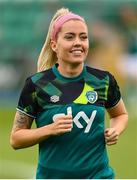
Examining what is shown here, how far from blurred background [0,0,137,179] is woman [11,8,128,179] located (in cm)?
1510

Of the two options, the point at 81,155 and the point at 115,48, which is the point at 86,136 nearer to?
the point at 81,155

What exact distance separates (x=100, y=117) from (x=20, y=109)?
60 centimetres

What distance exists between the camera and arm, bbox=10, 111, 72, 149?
5.72 m

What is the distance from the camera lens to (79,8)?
25281mm

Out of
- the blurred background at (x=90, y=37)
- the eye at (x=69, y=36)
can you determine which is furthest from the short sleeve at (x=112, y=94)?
the blurred background at (x=90, y=37)

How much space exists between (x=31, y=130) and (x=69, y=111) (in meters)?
0.32

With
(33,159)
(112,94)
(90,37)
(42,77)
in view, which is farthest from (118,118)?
(90,37)

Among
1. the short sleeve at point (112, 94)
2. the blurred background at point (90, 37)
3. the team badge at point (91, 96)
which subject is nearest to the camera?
the team badge at point (91, 96)

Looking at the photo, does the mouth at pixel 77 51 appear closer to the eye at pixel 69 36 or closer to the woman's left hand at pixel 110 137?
the eye at pixel 69 36

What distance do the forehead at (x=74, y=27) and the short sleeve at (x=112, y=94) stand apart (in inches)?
17.2

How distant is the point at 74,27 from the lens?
5988mm

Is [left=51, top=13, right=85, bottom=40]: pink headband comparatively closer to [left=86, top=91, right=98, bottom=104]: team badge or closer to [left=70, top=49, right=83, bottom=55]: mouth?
[left=70, top=49, right=83, bottom=55]: mouth

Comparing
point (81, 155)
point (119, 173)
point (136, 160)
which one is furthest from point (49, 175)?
point (136, 160)

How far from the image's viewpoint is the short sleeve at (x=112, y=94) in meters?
6.15
